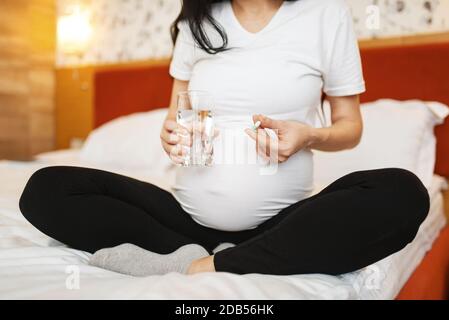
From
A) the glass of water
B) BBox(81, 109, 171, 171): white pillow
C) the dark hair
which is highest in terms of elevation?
the dark hair

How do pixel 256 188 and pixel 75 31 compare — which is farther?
pixel 75 31

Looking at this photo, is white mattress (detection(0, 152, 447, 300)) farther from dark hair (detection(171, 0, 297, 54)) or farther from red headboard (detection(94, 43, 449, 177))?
red headboard (detection(94, 43, 449, 177))

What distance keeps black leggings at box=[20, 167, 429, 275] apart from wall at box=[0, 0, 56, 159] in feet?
7.08

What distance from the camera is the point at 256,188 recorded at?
929mm

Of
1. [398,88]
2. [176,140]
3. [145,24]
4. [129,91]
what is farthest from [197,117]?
[145,24]

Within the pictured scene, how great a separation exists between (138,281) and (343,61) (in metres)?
0.67

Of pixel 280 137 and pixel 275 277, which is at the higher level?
pixel 280 137

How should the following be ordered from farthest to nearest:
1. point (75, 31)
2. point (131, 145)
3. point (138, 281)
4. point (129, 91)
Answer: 1. point (75, 31)
2. point (129, 91)
3. point (131, 145)
4. point (138, 281)

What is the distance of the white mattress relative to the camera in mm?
651

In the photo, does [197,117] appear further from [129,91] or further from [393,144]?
[129,91]

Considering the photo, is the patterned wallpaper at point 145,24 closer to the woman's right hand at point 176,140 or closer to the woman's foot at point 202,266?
the woman's right hand at point 176,140

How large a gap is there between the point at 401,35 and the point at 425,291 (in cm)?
107

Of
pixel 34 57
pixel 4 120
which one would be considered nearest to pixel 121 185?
pixel 4 120

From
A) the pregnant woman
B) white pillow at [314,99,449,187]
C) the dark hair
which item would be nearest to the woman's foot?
the pregnant woman
